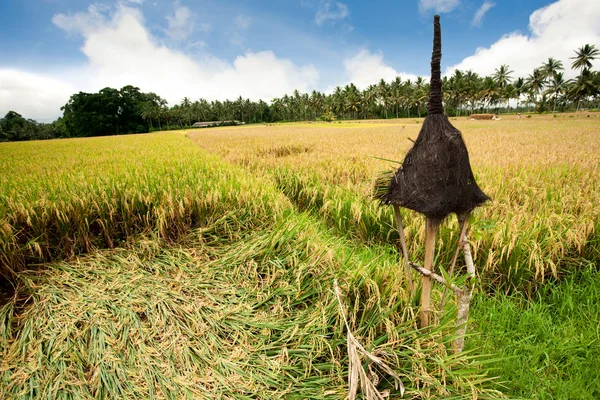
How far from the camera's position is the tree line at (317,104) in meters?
60.5

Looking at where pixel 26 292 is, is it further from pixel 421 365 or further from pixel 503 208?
pixel 503 208

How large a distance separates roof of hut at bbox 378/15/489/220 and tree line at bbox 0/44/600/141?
234ft

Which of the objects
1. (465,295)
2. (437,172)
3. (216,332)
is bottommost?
(216,332)

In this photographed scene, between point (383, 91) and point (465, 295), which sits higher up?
point (383, 91)

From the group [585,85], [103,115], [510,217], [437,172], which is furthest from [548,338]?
[103,115]

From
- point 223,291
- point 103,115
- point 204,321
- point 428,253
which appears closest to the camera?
point 428,253

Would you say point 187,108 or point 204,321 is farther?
point 187,108

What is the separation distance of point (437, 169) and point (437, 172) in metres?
0.01

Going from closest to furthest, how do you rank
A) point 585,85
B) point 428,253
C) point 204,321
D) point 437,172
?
point 437,172
point 428,253
point 204,321
point 585,85

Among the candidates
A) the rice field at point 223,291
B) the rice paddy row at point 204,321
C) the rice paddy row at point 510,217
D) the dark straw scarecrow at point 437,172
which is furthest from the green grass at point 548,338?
the dark straw scarecrow at point 437,172

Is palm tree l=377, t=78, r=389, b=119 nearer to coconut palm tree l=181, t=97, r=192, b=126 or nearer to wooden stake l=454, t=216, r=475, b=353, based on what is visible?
coconut palm tree l=181, t=97, r=192, b=126

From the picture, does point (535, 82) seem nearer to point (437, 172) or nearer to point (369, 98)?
point (369, 98)

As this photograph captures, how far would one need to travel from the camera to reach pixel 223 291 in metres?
2.15

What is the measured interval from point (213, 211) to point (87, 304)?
1.35m
